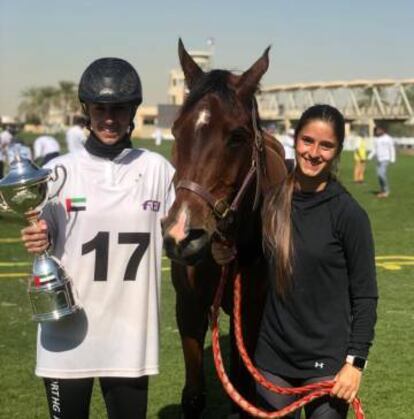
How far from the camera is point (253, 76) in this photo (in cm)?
313

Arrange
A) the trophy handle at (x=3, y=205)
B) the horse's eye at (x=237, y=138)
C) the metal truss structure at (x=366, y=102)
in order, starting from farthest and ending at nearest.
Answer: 1. the metal truss structure at (x=366, y=102)
2. the horse's eye at (x=237, y=138)
3. the trophy handle at (x=3, y=205)

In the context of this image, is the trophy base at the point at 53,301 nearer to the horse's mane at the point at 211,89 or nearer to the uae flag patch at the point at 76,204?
the uae flag patch at the point at 76,204

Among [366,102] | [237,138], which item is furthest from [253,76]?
[366,102]

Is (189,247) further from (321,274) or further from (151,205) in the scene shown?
(321,274)

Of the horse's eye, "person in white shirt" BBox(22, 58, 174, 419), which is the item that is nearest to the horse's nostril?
"person in white shirt" BBox(22, 58, 174, 419)

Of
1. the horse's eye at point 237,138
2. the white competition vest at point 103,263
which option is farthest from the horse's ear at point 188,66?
the white competition vest at point 103,263

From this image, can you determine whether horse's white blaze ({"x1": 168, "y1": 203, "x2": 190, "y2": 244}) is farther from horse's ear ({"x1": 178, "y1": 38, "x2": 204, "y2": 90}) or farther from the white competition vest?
horse's ear ({"x1": 178, "y1": 38, "x2": 204, "y2": 90})

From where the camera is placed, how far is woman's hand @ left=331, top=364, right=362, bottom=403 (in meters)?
2.69

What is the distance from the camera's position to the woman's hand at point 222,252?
3.10m

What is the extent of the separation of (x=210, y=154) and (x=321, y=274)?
2.23 feet

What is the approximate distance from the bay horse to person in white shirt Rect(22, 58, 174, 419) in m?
0.25

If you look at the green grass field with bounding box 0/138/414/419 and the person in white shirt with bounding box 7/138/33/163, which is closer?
the person in white shirt with bounding box 7/138/33/163

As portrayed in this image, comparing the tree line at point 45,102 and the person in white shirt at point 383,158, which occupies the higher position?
the tree line at point 45,102

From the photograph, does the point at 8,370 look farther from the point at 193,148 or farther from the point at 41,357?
the point at 193,148
